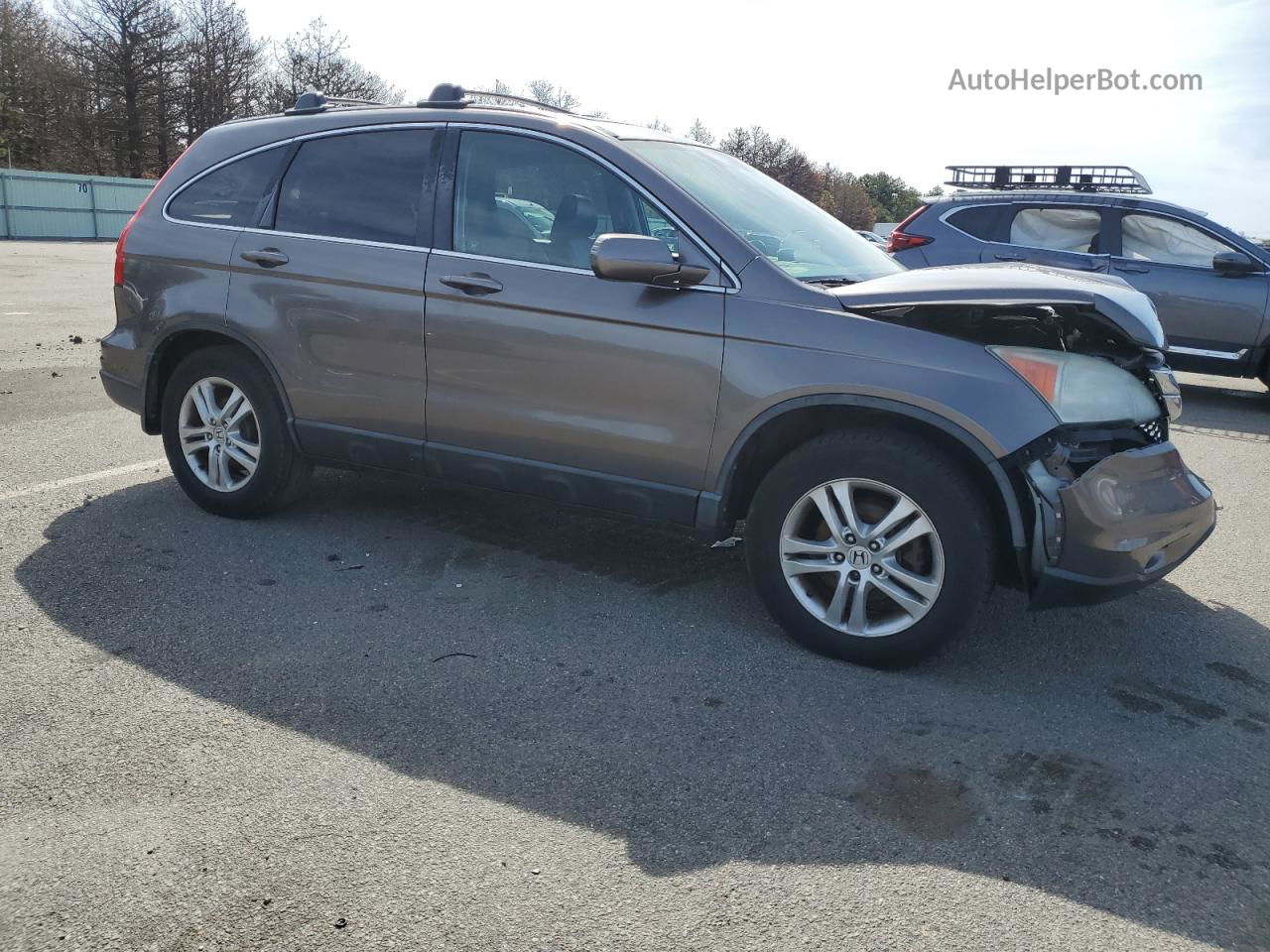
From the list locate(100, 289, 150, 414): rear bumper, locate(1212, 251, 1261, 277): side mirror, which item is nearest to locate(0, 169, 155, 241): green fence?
locate(100, 289, 150, 414): rear bumper

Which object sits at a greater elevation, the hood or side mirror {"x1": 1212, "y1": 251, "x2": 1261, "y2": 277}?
side mirror {"x1": 1212, "y1": 251, "x2": 1261, "y2": 277}

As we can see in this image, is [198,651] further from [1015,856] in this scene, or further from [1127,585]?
[1127,585]

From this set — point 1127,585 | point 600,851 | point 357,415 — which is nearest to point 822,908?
point 600,851

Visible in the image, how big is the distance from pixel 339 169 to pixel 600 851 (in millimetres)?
3386

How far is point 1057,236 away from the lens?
1042cm

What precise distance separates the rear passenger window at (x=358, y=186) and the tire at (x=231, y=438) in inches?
28.8

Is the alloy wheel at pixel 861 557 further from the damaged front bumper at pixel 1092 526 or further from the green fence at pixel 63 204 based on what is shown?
the green fence at pixel 63 204

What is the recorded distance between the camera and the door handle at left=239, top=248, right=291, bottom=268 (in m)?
4.84

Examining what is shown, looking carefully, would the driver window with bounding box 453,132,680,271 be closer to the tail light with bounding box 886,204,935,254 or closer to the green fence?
the tail light with bounding box 886,204,935,254

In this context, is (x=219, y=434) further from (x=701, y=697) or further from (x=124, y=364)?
(x=701, y=697)

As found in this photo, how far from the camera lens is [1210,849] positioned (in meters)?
2.82

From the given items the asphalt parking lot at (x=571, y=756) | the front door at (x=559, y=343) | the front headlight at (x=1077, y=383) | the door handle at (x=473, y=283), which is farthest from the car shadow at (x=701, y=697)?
the door handle at (x=473, y=283)

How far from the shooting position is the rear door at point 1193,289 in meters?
10.1

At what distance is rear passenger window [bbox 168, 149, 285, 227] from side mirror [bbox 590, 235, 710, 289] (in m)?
1.99
